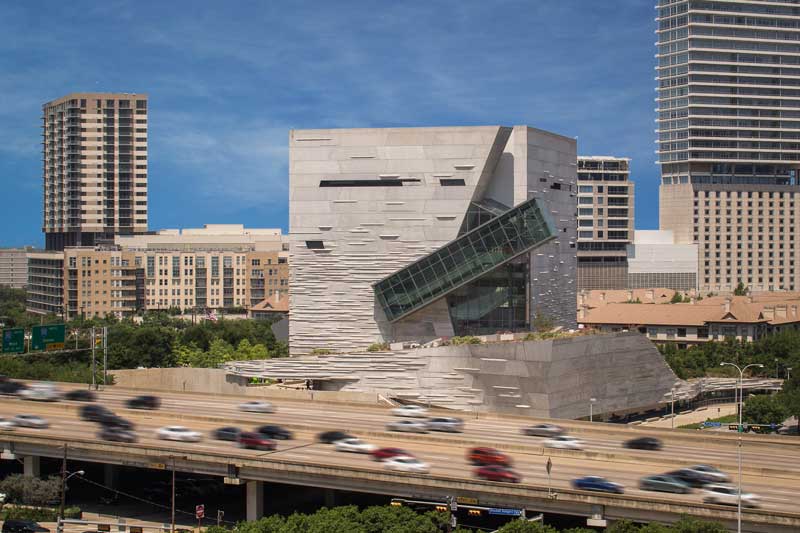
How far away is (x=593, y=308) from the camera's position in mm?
140750

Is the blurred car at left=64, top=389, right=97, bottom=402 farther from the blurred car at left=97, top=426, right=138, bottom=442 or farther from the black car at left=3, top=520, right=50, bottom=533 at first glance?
the black car at left=3, top=520, right=50, bottom=533

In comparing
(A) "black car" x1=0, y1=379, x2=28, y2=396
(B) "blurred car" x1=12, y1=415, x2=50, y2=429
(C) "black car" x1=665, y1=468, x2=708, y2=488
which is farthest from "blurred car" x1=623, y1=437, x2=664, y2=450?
(A) "black car" x1=0, y1=379, x2=28, y2=396

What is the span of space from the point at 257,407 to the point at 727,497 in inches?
1357

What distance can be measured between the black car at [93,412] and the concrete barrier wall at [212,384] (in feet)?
41.9

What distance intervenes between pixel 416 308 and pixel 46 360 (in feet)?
146

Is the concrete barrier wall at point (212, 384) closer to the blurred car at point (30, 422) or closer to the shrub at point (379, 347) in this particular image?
the shrub at point (379, 347)

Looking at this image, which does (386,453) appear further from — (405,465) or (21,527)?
(21,527)

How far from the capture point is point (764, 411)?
87312mm

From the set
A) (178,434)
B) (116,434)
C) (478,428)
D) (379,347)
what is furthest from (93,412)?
(379,347)

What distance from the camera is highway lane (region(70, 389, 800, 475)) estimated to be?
2077 inches

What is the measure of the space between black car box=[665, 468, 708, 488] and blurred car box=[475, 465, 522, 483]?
7.01m

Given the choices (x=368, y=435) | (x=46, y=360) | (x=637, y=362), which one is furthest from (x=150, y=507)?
(x=46, y=360)

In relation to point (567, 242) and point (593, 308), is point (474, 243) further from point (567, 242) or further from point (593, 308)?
point (593, 308)

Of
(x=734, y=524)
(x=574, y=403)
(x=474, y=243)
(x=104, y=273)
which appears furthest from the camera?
(x=104, y=273)
